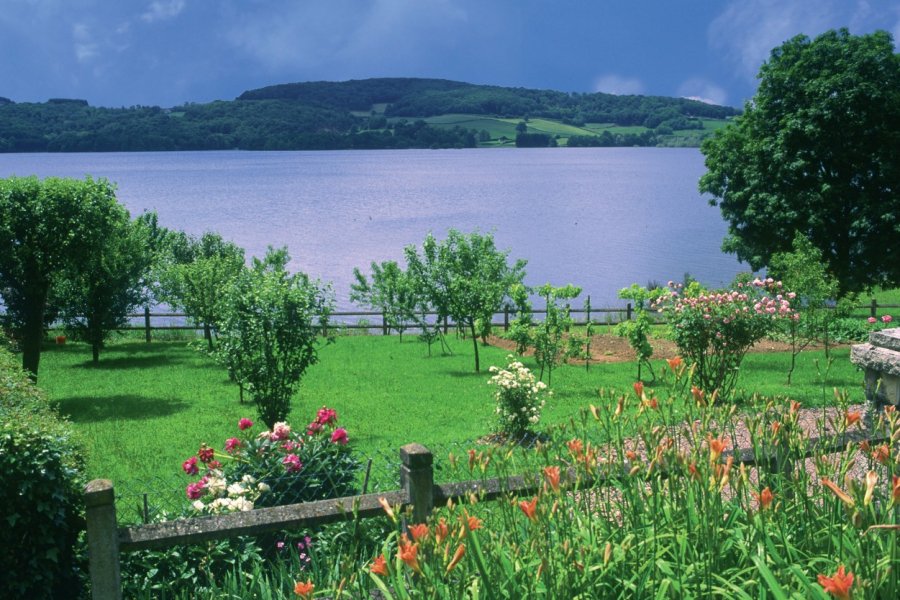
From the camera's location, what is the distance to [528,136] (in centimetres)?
17688

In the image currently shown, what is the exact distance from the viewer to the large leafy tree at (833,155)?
24.5 meters

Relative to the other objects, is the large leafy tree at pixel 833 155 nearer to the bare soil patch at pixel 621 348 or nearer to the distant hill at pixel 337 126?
the bare soil patch at pixel 621 348

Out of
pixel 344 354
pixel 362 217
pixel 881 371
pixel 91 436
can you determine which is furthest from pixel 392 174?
pixel 881 371

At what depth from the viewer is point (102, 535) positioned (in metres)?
4.31

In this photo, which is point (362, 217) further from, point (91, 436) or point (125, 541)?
point (125, 541)

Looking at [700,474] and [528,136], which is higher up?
[528,136]

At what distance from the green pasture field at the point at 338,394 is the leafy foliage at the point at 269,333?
1454 millimetres

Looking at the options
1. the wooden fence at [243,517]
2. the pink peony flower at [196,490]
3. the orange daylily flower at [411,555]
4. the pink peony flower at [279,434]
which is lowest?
the pink peony flower at [196,490]

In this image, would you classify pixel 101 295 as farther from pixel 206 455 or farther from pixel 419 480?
pixel 419 480

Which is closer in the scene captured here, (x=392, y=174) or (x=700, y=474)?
(x=700, y=474)

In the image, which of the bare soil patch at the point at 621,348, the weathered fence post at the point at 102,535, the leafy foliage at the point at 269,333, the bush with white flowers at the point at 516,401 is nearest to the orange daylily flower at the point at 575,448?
the weathered fence post at the point at 102,535

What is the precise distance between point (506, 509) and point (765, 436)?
1023 millimetres

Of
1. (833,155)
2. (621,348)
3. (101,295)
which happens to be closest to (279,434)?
(101,295)

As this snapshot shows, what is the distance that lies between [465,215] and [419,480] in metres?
81.5
